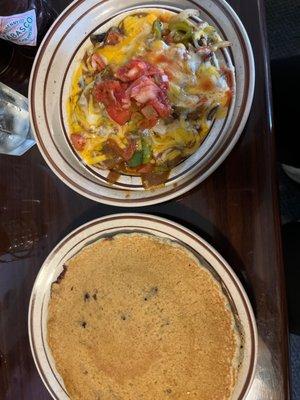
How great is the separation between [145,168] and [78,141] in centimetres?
19

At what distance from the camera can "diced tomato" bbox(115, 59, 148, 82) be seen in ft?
3.66

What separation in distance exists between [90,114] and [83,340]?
58 centimetres

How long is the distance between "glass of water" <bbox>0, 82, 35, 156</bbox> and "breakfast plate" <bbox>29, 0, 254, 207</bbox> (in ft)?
0.39

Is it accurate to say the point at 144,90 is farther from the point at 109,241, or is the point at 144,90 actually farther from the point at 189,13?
the point at 109,241

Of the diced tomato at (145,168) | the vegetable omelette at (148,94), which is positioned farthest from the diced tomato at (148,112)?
the diced tomato at (145,168)

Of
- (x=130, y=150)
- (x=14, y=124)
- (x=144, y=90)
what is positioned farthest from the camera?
(x=14, y=124)

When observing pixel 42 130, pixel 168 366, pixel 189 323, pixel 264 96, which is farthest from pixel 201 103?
pixel 168 366

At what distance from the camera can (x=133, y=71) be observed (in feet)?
3.67

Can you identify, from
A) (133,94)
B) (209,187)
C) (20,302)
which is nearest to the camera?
(133,94)

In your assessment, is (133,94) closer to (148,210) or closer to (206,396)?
(148,210)

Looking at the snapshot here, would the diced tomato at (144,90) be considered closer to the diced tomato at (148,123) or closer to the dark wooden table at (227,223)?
the diced tomato at (148,123)

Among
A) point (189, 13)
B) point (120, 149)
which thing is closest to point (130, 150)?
point (120, 149)

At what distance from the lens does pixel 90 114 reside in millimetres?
1212

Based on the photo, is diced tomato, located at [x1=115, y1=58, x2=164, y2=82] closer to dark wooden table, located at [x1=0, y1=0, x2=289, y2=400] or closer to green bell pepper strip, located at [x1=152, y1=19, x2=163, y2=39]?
green bell pepper strip, located at [x1=152, y1=19, x2=163, y2=39]
